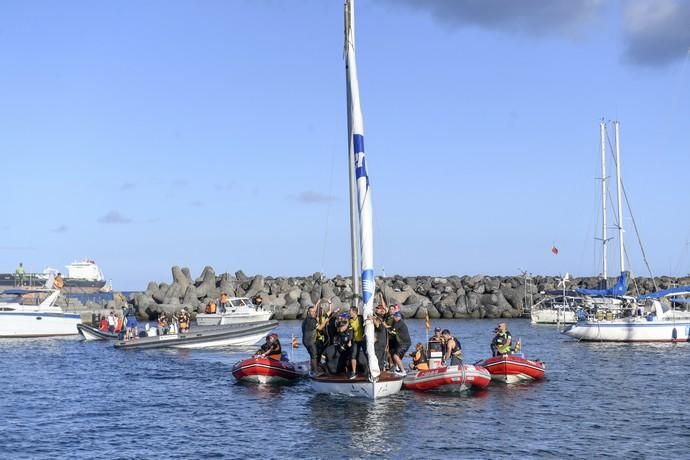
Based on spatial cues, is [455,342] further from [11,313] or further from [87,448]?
[11,313]

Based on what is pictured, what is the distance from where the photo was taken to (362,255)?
25797 mm

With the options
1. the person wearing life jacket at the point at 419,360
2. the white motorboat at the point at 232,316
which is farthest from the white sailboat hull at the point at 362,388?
the white motorboat at the point at 232,316

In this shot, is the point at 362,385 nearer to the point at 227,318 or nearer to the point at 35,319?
the point at 227,318

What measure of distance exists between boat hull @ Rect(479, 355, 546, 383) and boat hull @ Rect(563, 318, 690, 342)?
764 inches

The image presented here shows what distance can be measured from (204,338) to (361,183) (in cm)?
2203

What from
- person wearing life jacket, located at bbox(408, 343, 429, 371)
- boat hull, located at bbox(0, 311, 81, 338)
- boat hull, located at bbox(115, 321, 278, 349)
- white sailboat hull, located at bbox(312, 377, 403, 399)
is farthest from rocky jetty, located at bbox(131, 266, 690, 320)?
white sailboat hull, located at bbox(312, 377, 403, 399)

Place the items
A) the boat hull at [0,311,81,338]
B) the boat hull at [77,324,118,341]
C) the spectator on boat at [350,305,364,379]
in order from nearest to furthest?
the spectator on boat at [350,305,364,379]
the boat hull at [77,324,118,341]
the boat hull at [0,311,81,338]

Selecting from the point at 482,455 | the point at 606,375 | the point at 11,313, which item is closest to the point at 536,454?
the point at 482,455

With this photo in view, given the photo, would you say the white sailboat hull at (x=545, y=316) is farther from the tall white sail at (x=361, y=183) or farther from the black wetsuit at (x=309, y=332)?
the black wetsuit at (x=309, y=332)

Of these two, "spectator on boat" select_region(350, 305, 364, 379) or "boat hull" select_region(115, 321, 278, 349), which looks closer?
"spectator on boat" select_region(350, 305, 364, 379)

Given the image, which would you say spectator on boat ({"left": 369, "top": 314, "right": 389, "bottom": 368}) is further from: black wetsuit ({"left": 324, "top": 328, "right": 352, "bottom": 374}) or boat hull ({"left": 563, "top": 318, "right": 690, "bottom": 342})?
boat hull ({"left": 563, "top": 318, "right": 690, "bottom": 342})

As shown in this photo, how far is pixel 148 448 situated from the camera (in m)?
21.9

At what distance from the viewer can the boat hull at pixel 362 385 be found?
2561 cm

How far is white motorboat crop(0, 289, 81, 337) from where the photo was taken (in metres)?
55.6
